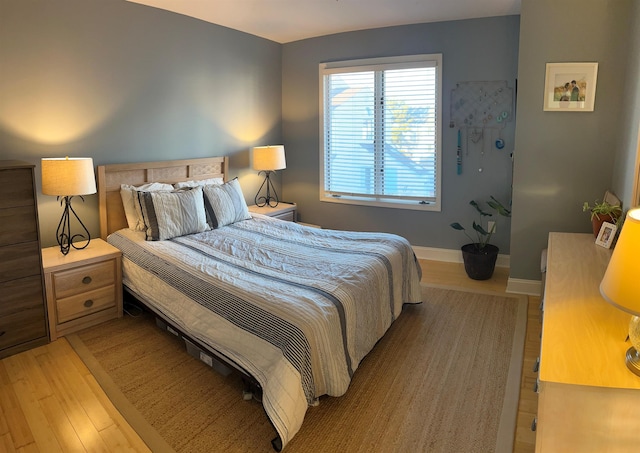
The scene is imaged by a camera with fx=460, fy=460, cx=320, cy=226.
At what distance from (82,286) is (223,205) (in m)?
1.34

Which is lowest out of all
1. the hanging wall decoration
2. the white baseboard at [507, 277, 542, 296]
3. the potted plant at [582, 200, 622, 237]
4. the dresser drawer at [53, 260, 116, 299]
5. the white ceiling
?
the white baseboard at [507, 277, 542, 296]

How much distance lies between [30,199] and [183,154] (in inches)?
66.9

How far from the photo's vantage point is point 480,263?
14.0 feet

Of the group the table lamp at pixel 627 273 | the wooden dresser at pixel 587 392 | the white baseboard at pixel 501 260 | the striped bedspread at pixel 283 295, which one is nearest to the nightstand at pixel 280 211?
the striped bedspread at pixel 283 295

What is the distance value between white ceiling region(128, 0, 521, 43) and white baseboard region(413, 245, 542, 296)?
2307 millimetres

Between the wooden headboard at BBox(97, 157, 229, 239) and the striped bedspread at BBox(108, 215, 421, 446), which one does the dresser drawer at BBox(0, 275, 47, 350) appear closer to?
the striped bedspread at BBox(108, 215, 421, 446)

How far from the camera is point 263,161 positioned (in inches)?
193

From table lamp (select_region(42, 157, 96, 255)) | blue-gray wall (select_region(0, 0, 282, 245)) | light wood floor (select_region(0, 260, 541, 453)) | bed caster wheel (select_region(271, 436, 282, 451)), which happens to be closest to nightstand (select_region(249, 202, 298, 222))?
blue-gray wall (select_region(0, 0, 282, 245))

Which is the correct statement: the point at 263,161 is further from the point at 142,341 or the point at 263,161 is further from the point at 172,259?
the point at 142,341

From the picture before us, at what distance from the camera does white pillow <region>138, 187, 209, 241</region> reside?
3609 mm

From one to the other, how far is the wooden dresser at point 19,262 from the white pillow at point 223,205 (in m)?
1.40

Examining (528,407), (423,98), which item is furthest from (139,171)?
(528,407)

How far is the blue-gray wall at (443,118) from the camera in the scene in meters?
4.39

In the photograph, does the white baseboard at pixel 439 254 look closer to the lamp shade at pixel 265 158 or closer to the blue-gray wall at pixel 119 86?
the lamp shade at pixel 265 158
